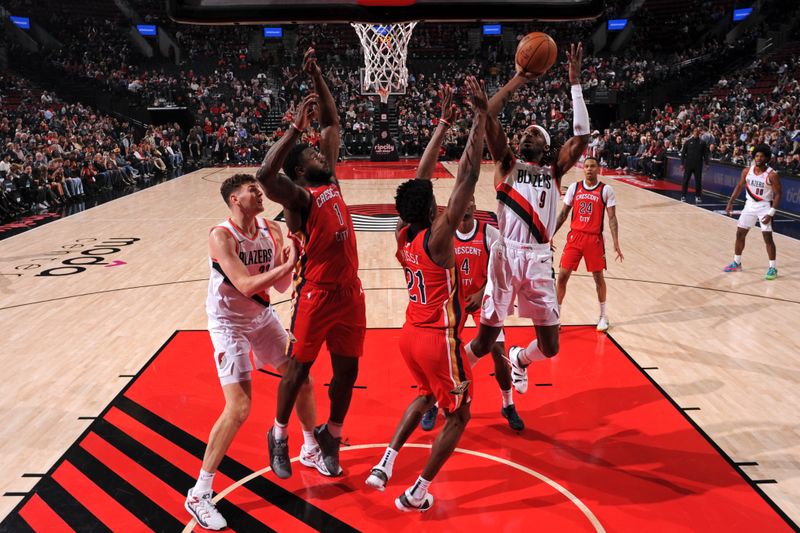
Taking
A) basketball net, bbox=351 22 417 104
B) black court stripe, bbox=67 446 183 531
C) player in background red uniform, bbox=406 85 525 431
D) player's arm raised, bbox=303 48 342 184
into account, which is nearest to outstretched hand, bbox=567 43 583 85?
player in background red uniform, bbox=406 85 525 431

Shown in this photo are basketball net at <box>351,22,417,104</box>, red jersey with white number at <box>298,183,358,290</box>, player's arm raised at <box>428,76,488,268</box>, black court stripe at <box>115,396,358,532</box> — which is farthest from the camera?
basketball net at <box>351,22,417,104</box>

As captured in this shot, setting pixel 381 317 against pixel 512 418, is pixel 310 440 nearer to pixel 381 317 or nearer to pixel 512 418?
pixel 512 418

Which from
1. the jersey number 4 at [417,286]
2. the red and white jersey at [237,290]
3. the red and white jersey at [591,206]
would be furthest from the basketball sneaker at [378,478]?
the red and white jersey at [591,206]

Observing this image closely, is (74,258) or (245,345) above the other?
(245,345)

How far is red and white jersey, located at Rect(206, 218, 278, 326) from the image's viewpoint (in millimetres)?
3953

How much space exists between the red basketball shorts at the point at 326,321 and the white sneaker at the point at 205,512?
943 millimetres

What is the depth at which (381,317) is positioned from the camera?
7387 millimetres

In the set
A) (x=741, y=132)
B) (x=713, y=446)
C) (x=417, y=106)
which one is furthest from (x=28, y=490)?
(x=417, y=106)

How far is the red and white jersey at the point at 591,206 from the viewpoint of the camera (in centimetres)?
682

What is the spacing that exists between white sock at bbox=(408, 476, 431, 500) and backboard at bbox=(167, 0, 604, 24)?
10.5 ft

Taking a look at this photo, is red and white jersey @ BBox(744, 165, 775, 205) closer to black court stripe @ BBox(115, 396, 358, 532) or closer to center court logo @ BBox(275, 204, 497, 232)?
center court logo @ BBox(275, 204, 497, 232)

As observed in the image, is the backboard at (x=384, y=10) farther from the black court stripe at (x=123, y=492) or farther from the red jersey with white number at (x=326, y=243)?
the black court stripe at (x=123, y=492)

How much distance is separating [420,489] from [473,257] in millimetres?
1959

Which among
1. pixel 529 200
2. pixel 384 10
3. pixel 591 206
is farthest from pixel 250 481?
pixel 591 206
